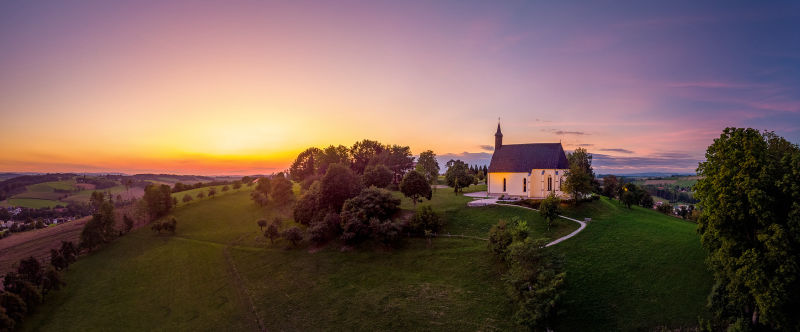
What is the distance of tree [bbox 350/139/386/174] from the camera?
92000 mm

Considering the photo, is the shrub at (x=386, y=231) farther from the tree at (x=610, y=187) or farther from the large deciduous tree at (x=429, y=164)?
the tree at (x=610, y=187)

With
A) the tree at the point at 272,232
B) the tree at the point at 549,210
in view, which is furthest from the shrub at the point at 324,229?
the tree at the point at 549,210

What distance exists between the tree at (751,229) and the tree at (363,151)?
249 feet

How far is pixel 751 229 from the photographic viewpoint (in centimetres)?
2230

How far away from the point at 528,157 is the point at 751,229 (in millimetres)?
36158

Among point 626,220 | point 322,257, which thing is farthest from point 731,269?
point 322,257

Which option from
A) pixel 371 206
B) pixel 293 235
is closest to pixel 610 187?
pixel 371 206

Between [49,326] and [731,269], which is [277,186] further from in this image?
[731,269]

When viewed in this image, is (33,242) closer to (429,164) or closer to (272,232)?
(272,232)

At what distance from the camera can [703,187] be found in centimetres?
2409

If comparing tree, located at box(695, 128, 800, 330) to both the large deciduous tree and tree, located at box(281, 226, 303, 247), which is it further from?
the large deciduous tree

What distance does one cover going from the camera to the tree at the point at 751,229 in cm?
1958

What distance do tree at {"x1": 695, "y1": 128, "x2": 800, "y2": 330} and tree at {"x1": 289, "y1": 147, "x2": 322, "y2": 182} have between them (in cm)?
8737

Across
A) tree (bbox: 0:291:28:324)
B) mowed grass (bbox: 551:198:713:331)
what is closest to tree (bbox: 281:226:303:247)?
tree (bbox: 0:291:28:324)
